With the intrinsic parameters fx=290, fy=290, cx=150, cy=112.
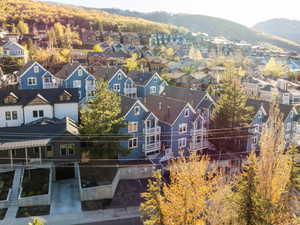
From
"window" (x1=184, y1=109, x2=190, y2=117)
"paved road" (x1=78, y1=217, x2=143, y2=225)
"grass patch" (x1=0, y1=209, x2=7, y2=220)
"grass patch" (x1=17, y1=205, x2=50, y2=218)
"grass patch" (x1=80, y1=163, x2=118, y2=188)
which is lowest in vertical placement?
"paved road" (x1=78, y1=217, x2=143, y2=225)

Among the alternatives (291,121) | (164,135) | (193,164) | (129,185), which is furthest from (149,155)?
(291,121)

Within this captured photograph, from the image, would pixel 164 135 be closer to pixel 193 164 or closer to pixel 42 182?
pixel 42 182

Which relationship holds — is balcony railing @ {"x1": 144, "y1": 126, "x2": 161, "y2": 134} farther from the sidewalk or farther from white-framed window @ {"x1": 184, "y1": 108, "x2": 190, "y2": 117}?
the sidewalk

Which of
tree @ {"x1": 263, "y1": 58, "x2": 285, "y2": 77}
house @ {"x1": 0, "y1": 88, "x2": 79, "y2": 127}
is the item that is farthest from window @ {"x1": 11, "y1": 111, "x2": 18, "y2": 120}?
tree @ {"x1": 263, "y1": 58, "x2": 285, "y2": 77}

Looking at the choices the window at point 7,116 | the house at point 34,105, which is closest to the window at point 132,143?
the house at point 34,105

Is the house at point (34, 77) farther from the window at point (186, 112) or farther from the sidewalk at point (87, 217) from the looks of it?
the sidewalk at point (87, 217)

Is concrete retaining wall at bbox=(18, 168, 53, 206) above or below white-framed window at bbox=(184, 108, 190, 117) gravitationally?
below

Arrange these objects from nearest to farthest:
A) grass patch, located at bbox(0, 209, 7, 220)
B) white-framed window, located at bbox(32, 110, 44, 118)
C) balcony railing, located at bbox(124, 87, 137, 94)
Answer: grass patch, located at bbox(0, 209, 7, 220)
white-framed window, located at bbox(32, 110, 44, 118)
balcony railing, located at bbox(124, 87, 137, 94)
